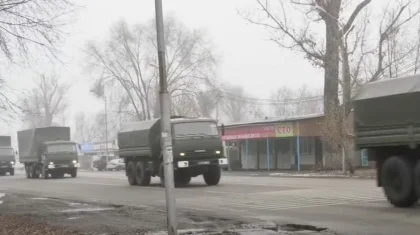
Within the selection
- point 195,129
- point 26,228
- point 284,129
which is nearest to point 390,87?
point 26,228

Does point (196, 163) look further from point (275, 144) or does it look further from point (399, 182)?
point (275, 144)

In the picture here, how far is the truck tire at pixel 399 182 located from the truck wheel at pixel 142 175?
13638 mm

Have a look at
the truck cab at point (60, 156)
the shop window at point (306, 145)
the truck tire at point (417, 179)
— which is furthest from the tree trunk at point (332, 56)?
the truck tire at point (417, 179)

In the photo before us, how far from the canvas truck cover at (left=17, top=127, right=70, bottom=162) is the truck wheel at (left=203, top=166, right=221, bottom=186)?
62.8 feet

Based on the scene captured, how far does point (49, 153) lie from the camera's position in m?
39.2

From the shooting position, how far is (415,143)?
43.4 feet

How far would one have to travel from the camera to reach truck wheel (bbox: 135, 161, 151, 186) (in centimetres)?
2611

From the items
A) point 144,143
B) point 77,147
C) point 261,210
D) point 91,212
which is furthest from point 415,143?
point 77,147

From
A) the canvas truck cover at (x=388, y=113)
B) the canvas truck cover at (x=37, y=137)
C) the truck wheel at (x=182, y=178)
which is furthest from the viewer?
the canvas truck cover at (x=37, y=137)

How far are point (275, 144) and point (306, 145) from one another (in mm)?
3174

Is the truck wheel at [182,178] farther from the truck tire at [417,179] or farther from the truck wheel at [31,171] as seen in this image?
the truck wheel at [31,171]

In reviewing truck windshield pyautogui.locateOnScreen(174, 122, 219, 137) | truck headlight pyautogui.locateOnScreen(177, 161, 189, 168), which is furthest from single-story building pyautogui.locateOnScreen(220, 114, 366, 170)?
truck headlight pyautogui.locateOnScreen(177, 161, 189, 168)

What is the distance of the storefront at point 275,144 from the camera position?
39469 millimetres

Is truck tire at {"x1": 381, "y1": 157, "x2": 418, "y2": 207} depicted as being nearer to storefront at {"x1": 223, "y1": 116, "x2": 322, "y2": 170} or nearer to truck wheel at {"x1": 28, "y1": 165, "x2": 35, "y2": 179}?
storefront at {"x1": 223, "y1": 116, "x2": 322, "y2": 170}
